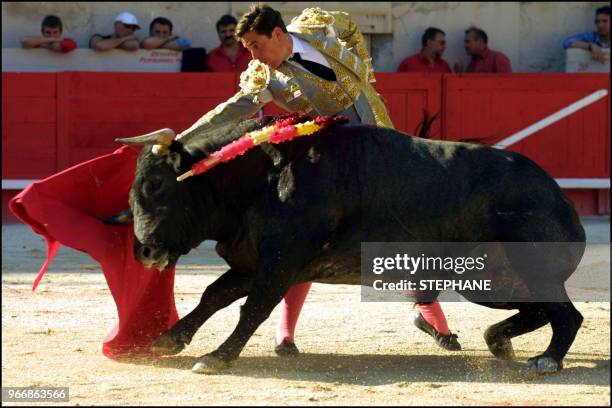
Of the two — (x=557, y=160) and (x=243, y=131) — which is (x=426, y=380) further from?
(x=557, y=160)

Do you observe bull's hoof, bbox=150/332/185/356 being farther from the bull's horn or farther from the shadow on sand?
the bull's horn

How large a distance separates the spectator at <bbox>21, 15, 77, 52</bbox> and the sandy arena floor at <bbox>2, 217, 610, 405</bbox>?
12.3ft

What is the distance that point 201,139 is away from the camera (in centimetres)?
433

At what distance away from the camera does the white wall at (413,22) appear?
1014 centimetres

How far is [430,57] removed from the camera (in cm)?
1000

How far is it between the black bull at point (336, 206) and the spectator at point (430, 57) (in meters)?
5.70

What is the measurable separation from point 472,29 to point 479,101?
65cm

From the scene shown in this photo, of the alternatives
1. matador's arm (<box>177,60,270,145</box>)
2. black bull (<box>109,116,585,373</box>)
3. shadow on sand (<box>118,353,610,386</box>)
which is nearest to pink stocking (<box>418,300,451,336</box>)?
shadow on sand (<box>118,353,610,386</box>)

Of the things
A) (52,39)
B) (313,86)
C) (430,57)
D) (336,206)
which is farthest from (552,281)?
(52,39)

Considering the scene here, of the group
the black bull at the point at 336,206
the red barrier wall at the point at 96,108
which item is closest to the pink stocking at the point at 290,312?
the black bull at the point at 336,206

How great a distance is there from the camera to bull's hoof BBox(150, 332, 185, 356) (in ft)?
14.5

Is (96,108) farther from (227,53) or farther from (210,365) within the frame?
(210,365)

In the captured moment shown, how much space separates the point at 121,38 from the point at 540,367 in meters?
6.26

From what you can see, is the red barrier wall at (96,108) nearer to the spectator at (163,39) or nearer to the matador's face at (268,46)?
the spectator at (163,39)
